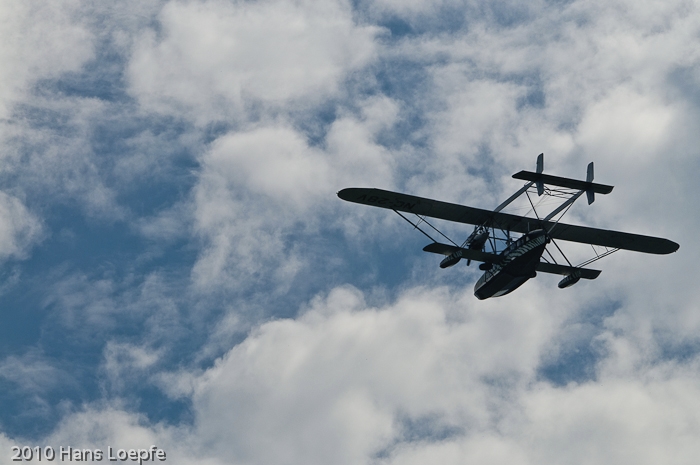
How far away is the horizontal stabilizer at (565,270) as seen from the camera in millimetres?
50781

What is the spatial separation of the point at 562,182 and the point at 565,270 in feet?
25.8

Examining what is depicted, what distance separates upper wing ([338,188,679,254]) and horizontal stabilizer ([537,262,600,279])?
1.92 m

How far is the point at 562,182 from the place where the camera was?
4550 cm

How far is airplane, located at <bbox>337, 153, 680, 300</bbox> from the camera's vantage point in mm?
45844

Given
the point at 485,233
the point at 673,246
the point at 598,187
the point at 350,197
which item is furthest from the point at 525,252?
the point at 673,246

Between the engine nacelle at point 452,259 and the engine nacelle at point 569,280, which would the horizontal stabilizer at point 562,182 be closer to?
the engine nacelle at point 452,259

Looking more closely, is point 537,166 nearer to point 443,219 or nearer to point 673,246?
point 443,219

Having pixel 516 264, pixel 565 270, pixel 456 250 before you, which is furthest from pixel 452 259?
pixel 565 270

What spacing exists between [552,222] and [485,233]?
17.9ft

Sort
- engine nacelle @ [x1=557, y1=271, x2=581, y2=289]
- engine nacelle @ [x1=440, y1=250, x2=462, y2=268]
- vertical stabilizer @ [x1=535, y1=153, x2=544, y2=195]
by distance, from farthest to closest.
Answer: engine nacelle @ [x1=557, y1=271, x2=581, y2=289] → engine nacelle @ [x1=440, y1=250, x2=462, y2=268] → vertical stabilizer @ [x1=535, y1=153, x2=544, y2=195]

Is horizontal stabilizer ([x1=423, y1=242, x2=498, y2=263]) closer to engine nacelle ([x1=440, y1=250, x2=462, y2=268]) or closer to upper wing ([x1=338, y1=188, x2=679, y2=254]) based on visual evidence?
engine nacelle ([x1=440, y1=250, x2=462, y2=268])

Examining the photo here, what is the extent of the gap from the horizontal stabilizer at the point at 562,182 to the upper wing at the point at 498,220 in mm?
4166

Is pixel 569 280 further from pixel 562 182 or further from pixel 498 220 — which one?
pixel 562 182

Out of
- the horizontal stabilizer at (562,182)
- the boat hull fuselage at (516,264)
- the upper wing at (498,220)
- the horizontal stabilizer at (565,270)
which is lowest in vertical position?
the boat hull fuselage at (516,264)
